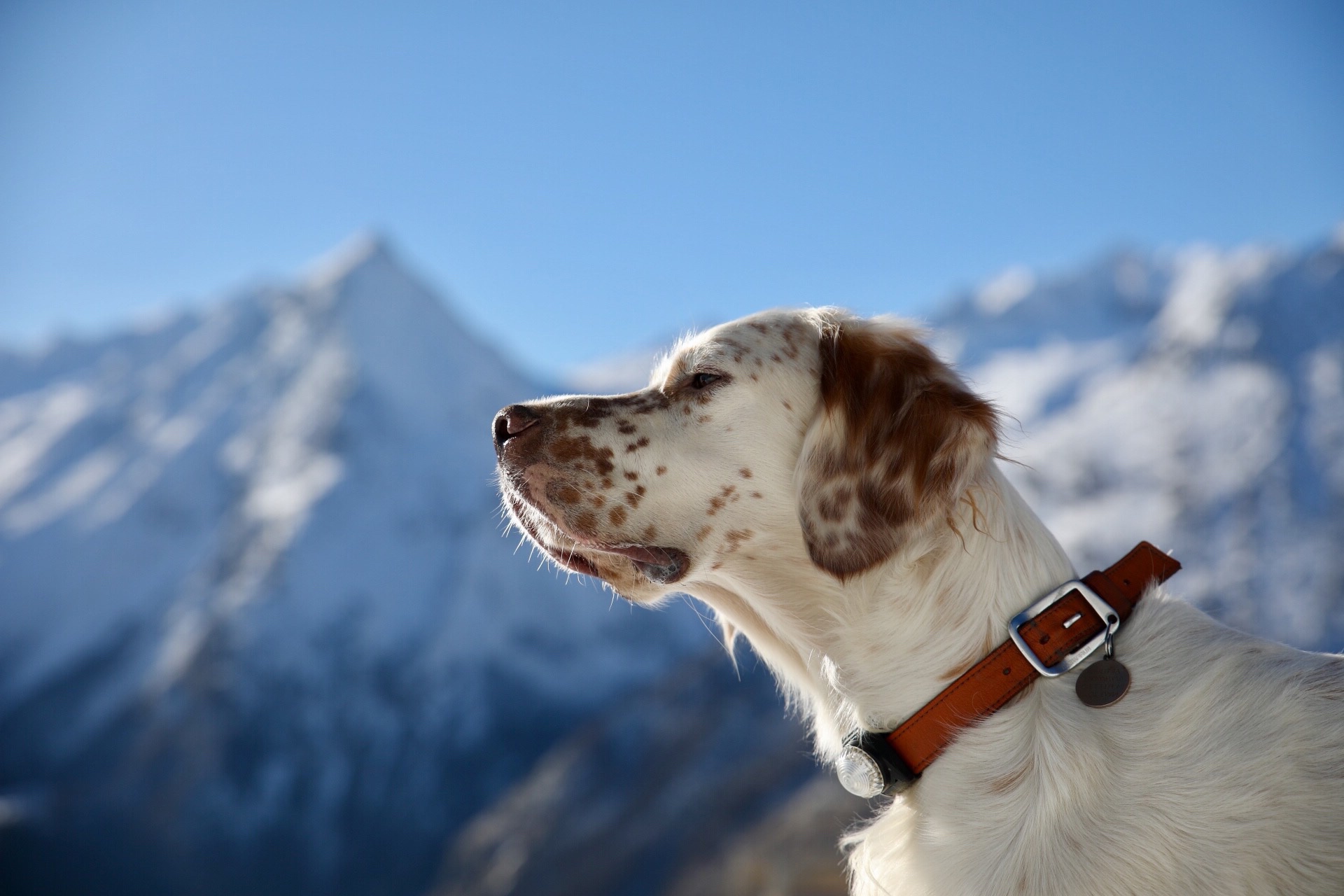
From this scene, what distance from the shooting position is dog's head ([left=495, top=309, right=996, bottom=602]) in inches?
101

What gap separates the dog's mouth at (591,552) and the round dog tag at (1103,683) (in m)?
1.14

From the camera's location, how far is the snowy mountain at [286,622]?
88.7 meters

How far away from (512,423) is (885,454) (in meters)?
1.15

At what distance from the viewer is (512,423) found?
2793 millimetres

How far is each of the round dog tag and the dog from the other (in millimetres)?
24

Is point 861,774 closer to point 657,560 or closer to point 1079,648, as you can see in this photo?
point 1079,648

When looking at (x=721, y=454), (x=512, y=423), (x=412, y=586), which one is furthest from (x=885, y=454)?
(x=412, y=586)

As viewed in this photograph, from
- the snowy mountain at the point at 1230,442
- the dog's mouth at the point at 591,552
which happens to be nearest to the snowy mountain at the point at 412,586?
the snowy mountain at the point at 1230,442

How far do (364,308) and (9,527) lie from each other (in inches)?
2215

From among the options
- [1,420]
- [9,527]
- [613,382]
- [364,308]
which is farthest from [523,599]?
[1,420]

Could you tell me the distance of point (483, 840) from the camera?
48.2 m

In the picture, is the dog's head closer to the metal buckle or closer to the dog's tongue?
the dog's tongue

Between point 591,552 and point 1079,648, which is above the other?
point 591,552

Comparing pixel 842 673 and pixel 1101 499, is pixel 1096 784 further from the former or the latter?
pixel 1101 499
